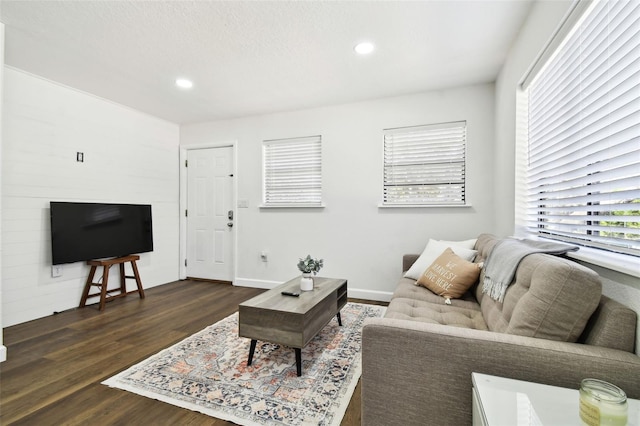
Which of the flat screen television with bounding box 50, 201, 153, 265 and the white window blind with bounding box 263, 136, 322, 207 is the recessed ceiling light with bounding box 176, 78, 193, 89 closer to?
the white window blind with bounding box 263, 136, 322, 207

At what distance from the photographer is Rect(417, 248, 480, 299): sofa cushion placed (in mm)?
2252

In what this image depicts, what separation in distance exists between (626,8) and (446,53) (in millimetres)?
1591

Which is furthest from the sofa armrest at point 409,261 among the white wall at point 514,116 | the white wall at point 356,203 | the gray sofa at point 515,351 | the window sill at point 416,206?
the gray sofa at point 515,351

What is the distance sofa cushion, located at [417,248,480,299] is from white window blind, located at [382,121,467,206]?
113 cm

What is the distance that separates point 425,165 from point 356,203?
0.94m

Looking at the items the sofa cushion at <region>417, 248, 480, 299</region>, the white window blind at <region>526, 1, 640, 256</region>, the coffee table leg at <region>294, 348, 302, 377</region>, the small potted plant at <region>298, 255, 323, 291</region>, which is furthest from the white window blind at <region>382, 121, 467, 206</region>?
the coffee table leg at <region>294, 348, 302, 377</region>

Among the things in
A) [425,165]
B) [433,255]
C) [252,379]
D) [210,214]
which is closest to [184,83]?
[210,214]

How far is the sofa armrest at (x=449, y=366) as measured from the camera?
0.97m

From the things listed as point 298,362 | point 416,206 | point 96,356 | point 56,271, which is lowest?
point 96,356

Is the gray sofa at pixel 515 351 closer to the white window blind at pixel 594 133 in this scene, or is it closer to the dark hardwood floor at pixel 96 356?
the white window blind at pixel 594 133

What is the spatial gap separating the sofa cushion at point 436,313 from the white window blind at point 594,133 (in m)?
0.70

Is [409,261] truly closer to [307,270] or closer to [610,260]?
[307,270]

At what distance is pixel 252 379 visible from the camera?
1.92m

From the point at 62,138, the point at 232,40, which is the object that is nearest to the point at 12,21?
the point at 62,138
